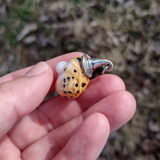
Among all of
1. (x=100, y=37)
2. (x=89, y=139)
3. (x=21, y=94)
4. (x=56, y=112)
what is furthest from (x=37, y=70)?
(x=100, y=37)

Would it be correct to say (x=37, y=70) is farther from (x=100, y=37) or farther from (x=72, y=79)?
(x=100, y=37)

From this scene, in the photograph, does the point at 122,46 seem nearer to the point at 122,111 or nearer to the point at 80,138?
the point at 122,111

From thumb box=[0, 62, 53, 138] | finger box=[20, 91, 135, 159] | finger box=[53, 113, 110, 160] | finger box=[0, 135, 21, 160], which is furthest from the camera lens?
finger box=[0, 135, 21, 160]

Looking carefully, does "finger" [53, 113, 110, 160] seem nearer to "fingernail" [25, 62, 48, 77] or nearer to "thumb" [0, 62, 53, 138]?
"thumb" [0, 62, 53, 138]

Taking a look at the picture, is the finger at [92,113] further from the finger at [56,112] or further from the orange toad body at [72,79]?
the orange toad body at [72,79]

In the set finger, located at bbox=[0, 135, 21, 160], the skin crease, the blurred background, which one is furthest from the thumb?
the blurred background
